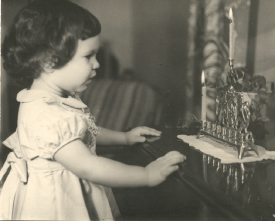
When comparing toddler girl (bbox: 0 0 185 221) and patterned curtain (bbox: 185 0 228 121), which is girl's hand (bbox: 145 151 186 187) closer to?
toddler girl (bbox: 0 0 185 221)

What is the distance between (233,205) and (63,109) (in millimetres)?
363

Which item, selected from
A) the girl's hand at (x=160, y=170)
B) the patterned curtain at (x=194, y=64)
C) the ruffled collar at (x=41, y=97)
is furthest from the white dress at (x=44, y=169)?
the patterned curtain at (x=194, y=64)

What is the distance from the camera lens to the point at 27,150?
584mm

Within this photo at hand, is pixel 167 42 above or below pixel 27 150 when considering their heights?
above

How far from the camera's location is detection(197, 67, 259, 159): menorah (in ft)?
2.04

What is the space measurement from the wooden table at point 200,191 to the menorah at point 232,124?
58mm

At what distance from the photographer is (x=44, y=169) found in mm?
582

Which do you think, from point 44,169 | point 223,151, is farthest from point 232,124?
point 44,169

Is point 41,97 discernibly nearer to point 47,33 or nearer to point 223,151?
point 47,33

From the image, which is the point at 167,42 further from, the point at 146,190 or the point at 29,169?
the point at 29,169

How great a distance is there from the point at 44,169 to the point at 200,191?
0.32 meters

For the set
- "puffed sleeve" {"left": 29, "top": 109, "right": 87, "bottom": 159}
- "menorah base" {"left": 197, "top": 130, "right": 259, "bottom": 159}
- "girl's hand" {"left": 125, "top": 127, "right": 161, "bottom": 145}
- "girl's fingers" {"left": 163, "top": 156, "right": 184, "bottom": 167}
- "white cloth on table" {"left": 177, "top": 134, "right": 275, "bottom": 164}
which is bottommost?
"girl's hand" {"left": 125, "top": 127, "right": 161, "bottom": 145}

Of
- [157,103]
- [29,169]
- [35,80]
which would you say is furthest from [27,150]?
[157,103]

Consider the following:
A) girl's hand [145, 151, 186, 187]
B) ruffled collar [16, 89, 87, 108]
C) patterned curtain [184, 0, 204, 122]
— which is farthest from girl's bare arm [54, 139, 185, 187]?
patterned curtain [184, 0, 204, 122]
